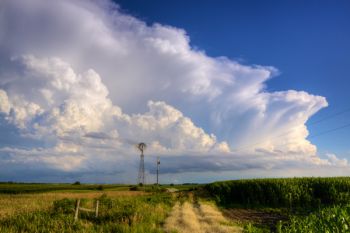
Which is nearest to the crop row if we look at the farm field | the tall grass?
the farm field

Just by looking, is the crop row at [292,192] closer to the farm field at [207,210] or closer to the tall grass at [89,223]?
the farm field at [207,210]

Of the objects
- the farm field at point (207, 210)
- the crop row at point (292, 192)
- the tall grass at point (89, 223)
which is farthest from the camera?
the crop row at point (292, 192)

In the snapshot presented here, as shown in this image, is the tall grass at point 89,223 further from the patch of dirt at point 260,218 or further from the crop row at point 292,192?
the crop row at point 292,192

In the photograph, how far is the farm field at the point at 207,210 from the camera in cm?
1856

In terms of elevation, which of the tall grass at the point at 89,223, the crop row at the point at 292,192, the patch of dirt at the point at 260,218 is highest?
the crop row at the point at 292,192

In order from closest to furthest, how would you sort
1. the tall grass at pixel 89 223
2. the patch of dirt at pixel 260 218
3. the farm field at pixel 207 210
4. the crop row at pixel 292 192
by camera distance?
the tall grass at pixel 89 223, the farm field at pixel 207 210, the patch of dirt at pixel 260 218, the crop row at pixel 292 192

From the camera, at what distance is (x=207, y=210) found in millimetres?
31906

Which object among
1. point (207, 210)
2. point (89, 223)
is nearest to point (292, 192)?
point (207, 210)

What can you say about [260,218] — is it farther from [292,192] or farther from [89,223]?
[292,192]

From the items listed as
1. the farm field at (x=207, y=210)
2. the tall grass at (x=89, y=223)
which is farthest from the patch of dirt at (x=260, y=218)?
the tall grass at (x=89, y=223)

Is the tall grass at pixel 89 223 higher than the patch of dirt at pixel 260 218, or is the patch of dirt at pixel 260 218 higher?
the tall grass at pixel 89 223

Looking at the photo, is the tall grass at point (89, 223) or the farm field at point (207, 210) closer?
the tall grass at point (89, 223)

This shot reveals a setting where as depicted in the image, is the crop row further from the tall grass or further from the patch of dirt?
the tall grass

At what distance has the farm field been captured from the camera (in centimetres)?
1856
